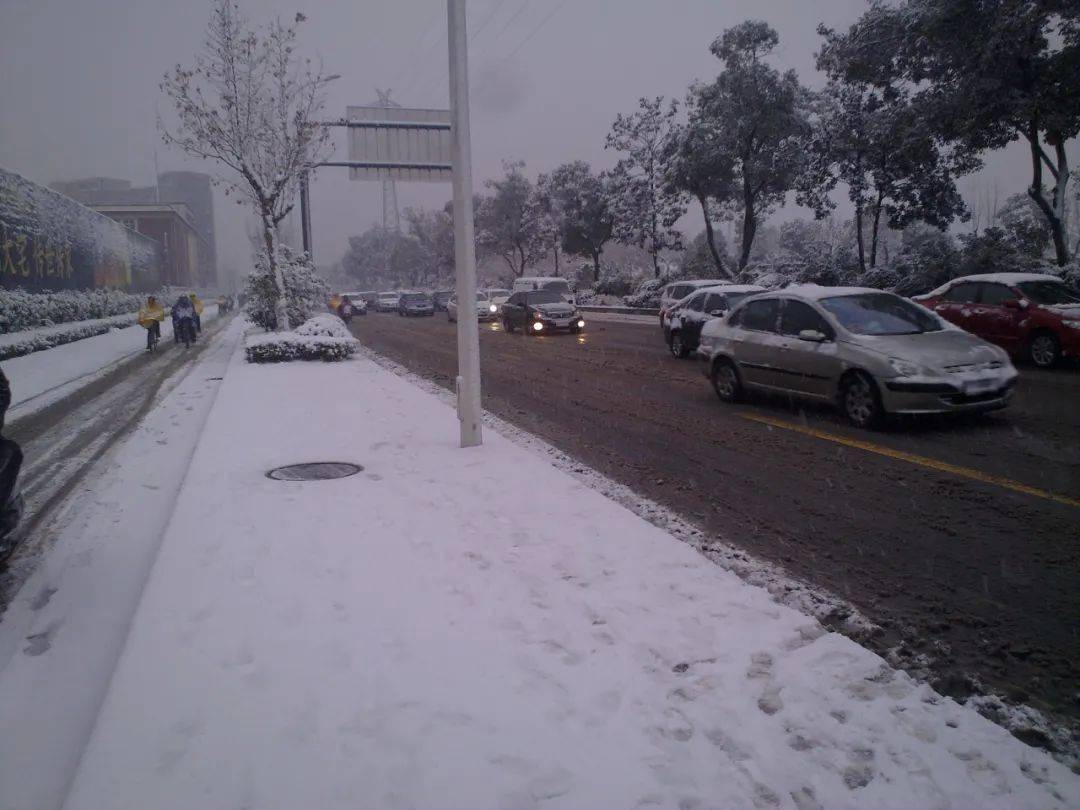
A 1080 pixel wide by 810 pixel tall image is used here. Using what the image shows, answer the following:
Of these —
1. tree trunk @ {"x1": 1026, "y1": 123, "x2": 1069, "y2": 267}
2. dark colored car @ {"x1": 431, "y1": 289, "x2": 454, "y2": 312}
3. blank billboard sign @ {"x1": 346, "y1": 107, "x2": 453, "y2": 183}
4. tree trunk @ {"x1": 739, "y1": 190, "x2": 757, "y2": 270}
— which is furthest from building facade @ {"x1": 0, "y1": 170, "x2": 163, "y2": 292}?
tree trunk @ {"x1": 1026, "y1": 123, "x2": 1069, "y2": 267}

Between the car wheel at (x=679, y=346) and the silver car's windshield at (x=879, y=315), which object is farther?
the car wheel at (x=679, y=346)

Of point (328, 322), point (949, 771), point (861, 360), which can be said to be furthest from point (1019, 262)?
point (949, 771)

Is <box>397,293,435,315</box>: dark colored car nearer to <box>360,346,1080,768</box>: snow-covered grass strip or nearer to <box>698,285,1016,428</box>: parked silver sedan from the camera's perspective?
<box>698,285,1016,428</box>: parked silver sedan

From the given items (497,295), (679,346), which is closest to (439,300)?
(497,295)

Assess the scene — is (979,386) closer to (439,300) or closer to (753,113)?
(753,113)

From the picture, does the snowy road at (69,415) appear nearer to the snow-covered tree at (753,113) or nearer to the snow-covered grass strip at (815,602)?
the snow-covered grass strip at (815,602)

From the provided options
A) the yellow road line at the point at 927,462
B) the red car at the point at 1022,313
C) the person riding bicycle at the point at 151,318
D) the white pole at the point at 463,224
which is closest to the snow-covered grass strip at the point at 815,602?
the white pole at the point at 463,224

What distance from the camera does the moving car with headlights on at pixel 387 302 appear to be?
188 feet

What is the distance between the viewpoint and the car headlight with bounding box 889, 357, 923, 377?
7734 mm

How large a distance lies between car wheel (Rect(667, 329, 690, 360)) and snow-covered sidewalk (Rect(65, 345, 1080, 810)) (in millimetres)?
11446

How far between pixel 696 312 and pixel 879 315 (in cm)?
→ 713

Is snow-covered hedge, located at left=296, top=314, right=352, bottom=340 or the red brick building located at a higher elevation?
the red brick building

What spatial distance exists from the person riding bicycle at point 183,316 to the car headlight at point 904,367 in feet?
73.0

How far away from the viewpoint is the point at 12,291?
22.9 meters
